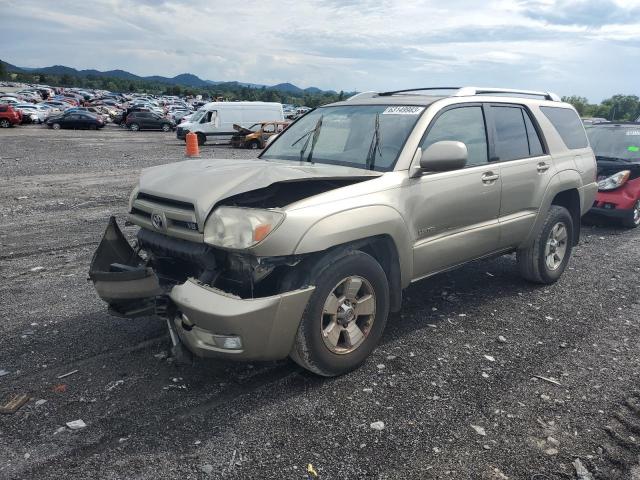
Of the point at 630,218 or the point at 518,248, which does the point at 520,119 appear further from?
the point at 630,218

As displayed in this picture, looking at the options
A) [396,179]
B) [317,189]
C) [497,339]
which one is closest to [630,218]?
[497,339]

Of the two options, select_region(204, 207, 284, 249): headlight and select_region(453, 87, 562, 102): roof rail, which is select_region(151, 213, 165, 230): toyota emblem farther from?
select_region(453, 87, 562, 102): roof rail

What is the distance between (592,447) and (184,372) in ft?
8.63

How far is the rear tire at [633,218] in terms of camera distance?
871cm

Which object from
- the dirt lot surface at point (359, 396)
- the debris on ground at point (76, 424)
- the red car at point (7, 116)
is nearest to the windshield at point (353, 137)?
the dirt lot surface at point (359, 396)

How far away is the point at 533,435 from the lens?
3113 millimetres

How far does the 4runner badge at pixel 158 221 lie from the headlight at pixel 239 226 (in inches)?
17.0

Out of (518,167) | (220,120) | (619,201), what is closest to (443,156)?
(518,167)

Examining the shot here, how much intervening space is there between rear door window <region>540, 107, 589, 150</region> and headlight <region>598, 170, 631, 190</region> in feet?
9.85

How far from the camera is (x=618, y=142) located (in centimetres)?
930

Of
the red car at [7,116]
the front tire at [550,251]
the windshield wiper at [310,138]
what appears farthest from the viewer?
the red car at [7,116]

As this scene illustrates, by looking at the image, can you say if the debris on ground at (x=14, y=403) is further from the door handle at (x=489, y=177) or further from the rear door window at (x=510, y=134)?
the rear door window at (x=510, y=134)

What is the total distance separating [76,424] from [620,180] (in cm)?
862

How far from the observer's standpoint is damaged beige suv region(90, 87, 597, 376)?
3205 mm
